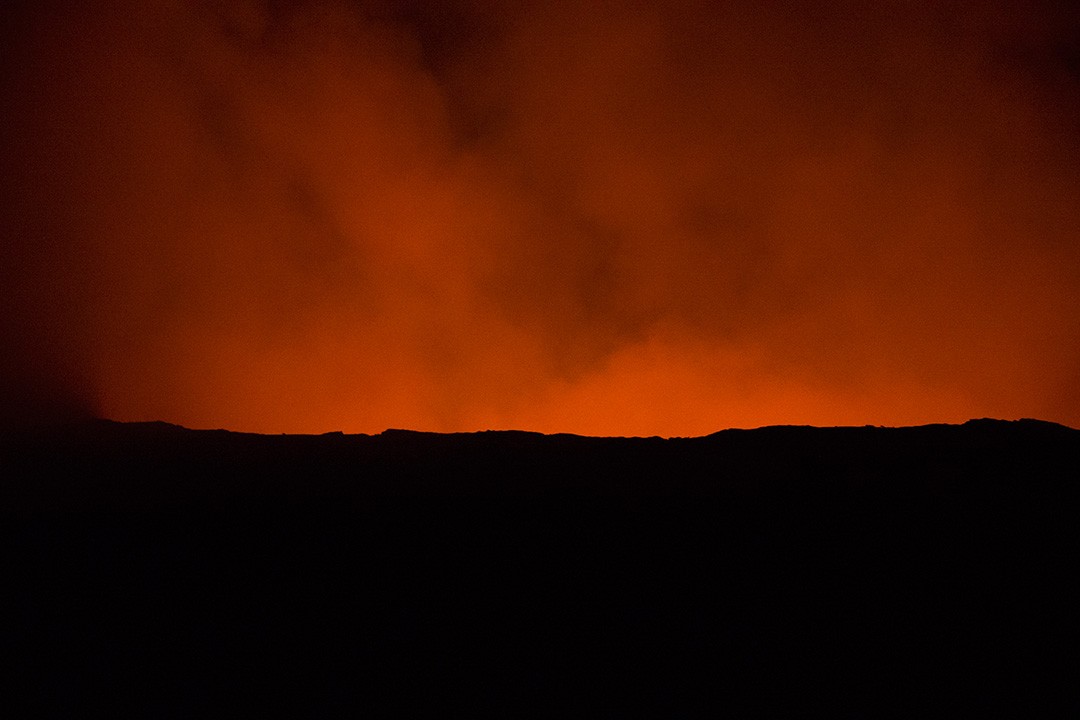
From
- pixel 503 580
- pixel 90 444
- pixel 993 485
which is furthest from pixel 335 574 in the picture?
pixel 993 485

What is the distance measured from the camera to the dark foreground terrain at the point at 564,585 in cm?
275

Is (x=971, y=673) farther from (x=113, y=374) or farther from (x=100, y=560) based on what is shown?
(x=113, y=374)

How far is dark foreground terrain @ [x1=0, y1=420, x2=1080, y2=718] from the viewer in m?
2.75

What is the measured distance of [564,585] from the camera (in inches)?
121

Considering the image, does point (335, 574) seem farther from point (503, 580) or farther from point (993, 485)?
point (993, 485)

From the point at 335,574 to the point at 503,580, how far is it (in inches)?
25.3

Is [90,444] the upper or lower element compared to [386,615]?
upper

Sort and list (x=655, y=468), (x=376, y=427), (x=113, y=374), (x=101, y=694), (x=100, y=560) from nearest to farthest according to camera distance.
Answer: (x=101, y=694) < (x=100, y=560) < (x=655, y=468) < (x=113, y=374) < (x=376, y=427)

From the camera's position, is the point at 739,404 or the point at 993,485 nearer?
the point at 993,485

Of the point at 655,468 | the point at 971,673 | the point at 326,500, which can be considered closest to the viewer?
the point at 971,673

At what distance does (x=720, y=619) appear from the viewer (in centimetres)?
298

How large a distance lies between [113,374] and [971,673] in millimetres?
8877

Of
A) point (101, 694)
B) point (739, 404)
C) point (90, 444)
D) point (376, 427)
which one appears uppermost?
point (739, 404)

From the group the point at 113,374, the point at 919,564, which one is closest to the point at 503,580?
the point at 919,564
